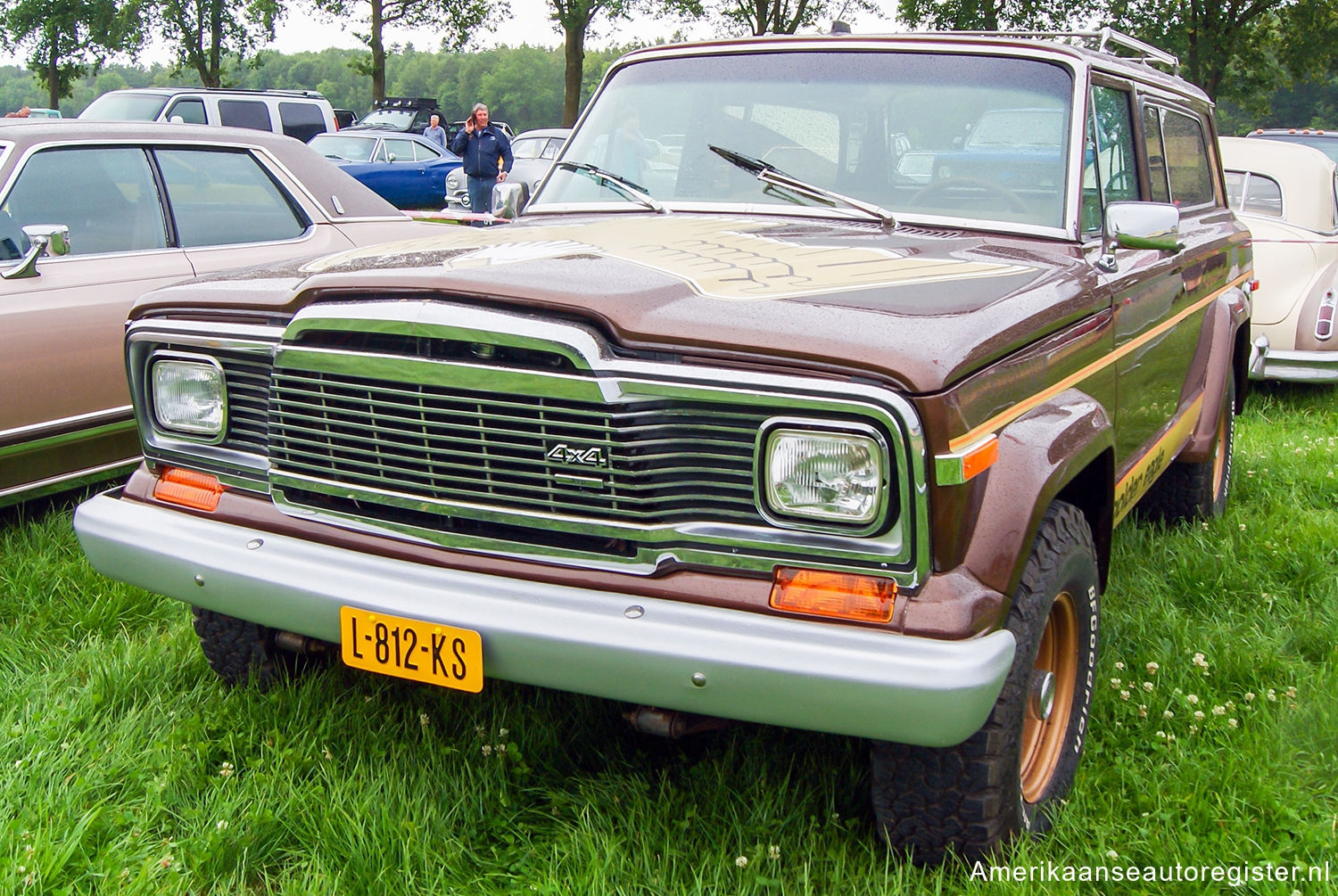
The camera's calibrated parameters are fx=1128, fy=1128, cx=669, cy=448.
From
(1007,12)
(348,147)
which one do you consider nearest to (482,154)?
(348,147)

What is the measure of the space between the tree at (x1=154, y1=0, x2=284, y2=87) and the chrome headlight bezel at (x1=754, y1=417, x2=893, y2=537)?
3468 centimetres

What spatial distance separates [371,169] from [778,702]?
16.9 m

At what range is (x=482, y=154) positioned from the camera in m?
13.6

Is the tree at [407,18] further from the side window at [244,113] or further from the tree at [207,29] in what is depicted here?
the side window at [244,113]

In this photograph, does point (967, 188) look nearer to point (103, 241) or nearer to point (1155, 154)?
point (1155, 154)

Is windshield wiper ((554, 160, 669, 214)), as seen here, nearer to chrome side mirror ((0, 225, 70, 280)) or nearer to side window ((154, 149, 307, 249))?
chrome side mirror ((0, 225, 70, 280))

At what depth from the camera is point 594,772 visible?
111 inches

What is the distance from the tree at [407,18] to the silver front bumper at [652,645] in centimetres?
2957

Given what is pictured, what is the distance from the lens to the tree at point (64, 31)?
33.8 meters

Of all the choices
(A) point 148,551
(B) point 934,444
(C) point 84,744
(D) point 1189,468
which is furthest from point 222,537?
(D) point 1189,468

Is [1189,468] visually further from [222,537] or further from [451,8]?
[451,8]

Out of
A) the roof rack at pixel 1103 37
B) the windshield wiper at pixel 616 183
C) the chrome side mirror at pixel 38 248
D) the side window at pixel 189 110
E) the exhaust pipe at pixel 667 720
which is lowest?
the exhaust pipe at pixel 667 720

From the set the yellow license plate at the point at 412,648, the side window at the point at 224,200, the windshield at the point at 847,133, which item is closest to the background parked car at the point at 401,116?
the side window at the point at 224,200

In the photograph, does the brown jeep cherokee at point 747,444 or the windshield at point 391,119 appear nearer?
the brown jeep cherokee at point 747,444
